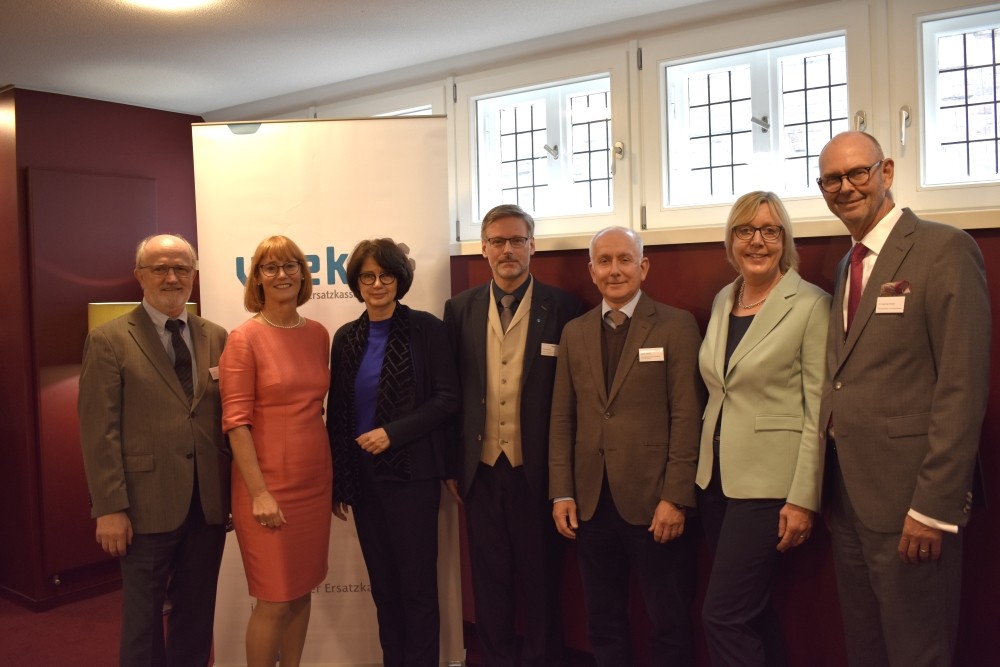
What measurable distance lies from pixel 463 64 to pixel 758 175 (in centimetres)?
216

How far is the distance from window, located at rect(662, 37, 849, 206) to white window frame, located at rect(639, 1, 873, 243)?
0.25ft

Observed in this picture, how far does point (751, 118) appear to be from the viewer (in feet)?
16.0

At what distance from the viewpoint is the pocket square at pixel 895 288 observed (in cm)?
199

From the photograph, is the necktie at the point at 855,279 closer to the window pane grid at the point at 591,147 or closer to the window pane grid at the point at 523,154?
the window pane grid at the point at 591,147

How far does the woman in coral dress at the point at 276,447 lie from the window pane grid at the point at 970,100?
12.0 ft

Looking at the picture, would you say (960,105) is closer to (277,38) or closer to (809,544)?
(809,544)

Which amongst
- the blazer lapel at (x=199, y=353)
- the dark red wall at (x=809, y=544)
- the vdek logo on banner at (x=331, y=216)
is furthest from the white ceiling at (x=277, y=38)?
the blazer lapel at (x=199, y=353)

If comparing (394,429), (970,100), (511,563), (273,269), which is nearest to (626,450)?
(511,563)

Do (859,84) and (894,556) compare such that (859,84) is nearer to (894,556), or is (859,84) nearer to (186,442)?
(894,556)

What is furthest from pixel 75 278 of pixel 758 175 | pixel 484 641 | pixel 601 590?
pixel 758 175

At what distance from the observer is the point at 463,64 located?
5.50m

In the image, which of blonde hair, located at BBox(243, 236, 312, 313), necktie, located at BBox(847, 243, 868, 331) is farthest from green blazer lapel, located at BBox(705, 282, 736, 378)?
blonde hair, located at BBox(243, 236, 312, 313)

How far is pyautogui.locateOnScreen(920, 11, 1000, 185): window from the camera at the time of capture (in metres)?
4.27

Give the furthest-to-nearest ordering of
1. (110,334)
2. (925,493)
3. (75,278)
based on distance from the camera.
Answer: (75,278) < (110,334) < (925,493)
